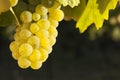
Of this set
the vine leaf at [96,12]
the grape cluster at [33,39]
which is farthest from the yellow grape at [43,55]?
the vine leaf at [96,12]

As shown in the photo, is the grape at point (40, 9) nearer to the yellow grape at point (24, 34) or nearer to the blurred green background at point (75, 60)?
the yellow grape at point (24, 34)

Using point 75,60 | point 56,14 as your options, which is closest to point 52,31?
point 56,14

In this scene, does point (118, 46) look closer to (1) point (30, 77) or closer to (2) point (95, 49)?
(2) point (95, 49)

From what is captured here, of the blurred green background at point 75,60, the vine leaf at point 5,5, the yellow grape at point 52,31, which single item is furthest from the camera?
the blurred green background at point 75,60

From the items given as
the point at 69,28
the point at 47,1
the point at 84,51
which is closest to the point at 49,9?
the point at 47,1

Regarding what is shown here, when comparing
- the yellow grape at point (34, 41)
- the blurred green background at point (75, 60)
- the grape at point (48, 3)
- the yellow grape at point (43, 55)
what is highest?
the grape at point (48, 3)

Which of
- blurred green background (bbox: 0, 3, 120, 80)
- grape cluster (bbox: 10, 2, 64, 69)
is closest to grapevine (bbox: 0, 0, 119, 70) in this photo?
grape cluster (bbox: 10, 2, 64, 69)

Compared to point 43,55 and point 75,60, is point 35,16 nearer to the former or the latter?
point 43,55
